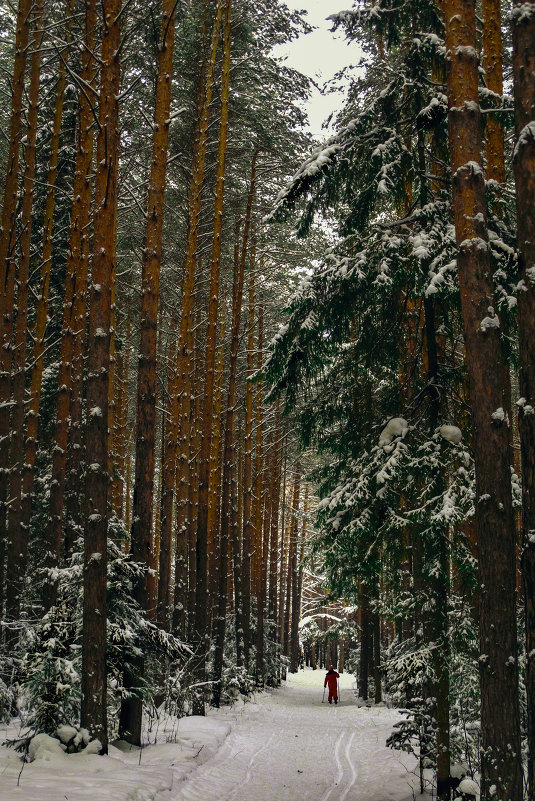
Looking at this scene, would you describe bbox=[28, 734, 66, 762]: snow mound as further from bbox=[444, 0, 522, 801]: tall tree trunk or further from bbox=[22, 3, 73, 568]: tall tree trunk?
bbox=[22, 3, 73, 568]: tall tree trunk

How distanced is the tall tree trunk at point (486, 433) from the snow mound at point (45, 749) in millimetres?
4230

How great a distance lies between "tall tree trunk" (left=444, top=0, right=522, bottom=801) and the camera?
4.87m

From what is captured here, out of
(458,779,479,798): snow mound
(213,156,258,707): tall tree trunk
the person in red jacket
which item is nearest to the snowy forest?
(458,779,479,798): snow mound

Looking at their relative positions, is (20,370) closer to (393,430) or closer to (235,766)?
(393,430)

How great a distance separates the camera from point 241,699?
1706cm

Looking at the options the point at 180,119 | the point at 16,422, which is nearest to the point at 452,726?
the point at 16,422

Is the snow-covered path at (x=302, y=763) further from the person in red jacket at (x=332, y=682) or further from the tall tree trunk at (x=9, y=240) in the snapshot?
the person in red jacket at (x=332, y=682)

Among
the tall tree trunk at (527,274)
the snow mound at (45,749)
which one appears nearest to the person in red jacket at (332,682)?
the snow mound at (45,749)

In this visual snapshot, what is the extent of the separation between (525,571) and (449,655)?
10.8 ft

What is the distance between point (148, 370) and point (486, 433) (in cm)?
512

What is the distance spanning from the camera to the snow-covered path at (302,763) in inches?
308

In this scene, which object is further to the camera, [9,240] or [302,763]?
[9,240]

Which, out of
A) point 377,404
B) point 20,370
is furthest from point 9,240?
point 377,404

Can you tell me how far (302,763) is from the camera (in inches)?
396
